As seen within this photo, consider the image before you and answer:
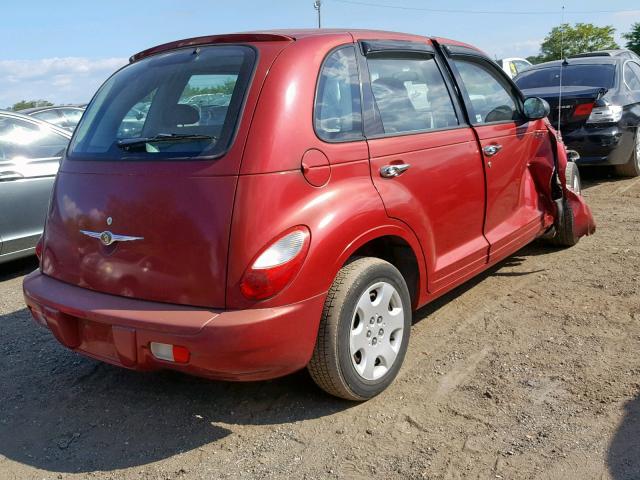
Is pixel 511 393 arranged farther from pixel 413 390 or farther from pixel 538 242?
pixel 538 242

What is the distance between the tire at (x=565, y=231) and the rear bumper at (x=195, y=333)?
312 centimetres

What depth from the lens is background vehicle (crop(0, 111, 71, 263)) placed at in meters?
5.34

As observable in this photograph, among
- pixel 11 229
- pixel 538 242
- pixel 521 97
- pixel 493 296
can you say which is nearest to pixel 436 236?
pixel 493 296

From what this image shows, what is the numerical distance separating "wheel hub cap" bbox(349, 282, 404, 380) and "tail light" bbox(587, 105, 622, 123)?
550 cm

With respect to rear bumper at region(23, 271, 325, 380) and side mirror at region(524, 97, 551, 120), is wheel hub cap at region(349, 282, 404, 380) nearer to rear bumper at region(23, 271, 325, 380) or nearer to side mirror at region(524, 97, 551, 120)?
rear bumper at region(23, 271, 325, 380)

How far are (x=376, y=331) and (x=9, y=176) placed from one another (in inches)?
Result: 153

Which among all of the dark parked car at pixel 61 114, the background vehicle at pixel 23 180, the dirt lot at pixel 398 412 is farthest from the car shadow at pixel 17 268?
the dark parked car at pixel 61 114

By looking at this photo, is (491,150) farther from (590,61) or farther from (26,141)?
(590,61)

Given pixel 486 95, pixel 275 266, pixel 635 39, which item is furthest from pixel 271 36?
pixel 635 39

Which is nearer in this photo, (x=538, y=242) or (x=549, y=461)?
(x=549, y=461)

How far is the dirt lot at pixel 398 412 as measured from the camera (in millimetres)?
2621

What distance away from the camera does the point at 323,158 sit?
9.26 feet

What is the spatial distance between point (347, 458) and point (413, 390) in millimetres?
649

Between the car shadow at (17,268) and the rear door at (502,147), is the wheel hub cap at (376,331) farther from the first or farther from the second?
the car shadow at (17,268)
